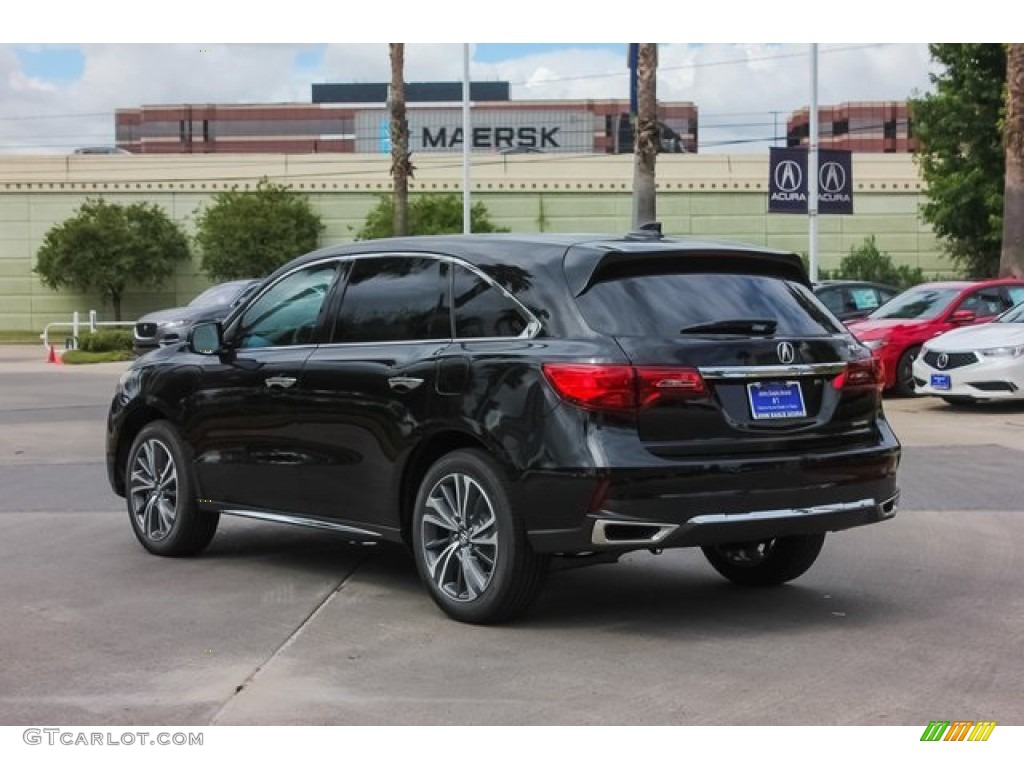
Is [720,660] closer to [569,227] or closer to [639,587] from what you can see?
[639,587]

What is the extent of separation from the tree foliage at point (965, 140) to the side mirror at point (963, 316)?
49.7ft

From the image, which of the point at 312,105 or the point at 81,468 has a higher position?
the point at 312,105

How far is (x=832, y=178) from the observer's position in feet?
98.1

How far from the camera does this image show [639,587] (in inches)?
310

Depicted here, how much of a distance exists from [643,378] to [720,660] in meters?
1.19

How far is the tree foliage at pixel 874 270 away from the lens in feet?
156

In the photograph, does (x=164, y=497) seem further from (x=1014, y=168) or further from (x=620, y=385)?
(x=1014, y=168)

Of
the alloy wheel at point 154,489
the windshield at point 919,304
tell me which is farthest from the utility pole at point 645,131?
the alloy wheel at point 154,489

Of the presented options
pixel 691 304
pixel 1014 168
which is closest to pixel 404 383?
pixel 691 304

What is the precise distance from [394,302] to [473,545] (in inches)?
54.1

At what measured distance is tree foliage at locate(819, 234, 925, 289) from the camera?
47484 mm

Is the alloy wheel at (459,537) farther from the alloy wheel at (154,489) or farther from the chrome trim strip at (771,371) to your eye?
the alloy wheel at (154,489)

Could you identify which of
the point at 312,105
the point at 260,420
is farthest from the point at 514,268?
the point at 312,105

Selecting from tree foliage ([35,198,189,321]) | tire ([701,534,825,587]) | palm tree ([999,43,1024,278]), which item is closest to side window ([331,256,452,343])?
tire ([701,534,825,587])
